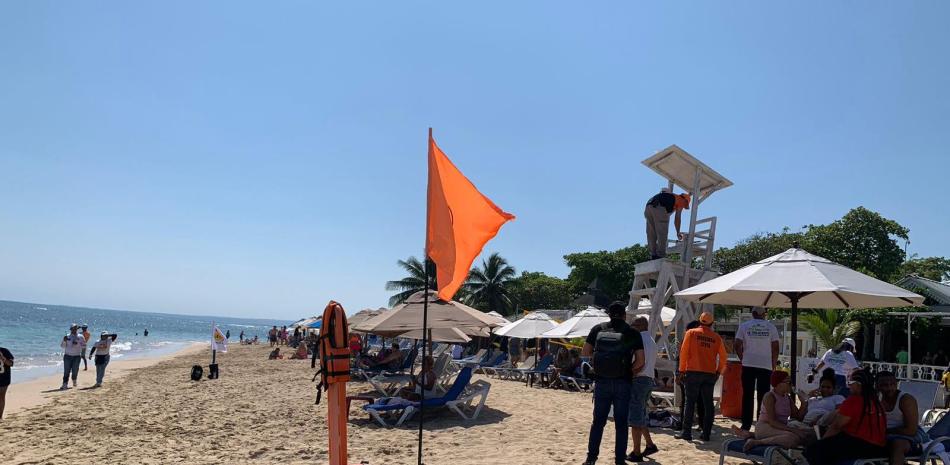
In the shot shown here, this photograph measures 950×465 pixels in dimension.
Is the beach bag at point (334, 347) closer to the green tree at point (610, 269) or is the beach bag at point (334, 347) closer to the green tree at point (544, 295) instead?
the green tree at point (610, 269)

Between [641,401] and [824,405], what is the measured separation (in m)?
1.52

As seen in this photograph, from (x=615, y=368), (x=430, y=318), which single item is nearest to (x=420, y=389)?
(x=430, y=318)

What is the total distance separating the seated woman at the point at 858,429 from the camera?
4.61 m

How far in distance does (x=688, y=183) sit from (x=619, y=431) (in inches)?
256

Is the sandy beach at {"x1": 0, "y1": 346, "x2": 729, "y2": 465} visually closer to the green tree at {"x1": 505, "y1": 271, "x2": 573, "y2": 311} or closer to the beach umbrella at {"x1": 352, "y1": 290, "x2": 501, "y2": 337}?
the beach umbrella at {"x1": 352, "y1": 290, "x2": 501, "y2": 337}

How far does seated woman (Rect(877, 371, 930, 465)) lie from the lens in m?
4.62

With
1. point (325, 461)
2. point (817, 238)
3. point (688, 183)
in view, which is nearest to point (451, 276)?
point (325, 461)

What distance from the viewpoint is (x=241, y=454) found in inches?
271

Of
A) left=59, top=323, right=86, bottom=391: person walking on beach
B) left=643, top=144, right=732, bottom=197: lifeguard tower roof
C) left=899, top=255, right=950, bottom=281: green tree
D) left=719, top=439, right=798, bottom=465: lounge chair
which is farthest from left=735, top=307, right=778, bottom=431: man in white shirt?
left=899, top=255, right=950, bottom=281: green tree

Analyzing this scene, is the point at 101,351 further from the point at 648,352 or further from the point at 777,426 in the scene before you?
the point at 777,426

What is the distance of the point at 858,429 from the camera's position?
4.62 meters

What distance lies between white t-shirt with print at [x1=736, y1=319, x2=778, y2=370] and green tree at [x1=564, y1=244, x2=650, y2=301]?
3589 cm

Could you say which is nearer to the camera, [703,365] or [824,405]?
[824,405]

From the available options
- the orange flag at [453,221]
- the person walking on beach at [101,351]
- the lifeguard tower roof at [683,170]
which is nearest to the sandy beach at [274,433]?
the orange flag at [453,221]
